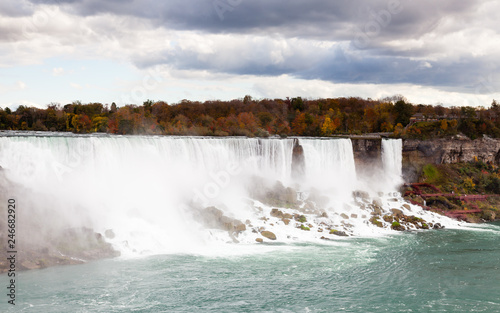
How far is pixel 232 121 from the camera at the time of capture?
60.2 meters

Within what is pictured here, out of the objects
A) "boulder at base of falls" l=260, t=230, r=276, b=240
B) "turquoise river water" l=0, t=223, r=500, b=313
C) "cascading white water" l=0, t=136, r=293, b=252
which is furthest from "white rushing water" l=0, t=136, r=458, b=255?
"turquoise river water" l=0, t=223, r=500, b=313

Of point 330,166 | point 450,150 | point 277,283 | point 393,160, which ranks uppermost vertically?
point 450,150

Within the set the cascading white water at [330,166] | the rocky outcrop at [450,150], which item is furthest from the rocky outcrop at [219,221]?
the rocky outcrop at [450,150]

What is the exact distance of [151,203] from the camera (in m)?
26.8

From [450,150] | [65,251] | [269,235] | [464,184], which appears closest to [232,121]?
[450,150]

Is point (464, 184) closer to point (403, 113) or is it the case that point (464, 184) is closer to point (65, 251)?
point (403, 113)

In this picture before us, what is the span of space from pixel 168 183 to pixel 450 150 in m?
28.7

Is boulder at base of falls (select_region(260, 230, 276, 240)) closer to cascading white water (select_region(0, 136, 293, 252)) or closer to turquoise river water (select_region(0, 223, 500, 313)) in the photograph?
turquoise river water (select_region(0, 223, 500, 313))

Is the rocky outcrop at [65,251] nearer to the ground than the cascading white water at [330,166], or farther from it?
nearer to the ground

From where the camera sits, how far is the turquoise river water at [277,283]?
52.1ft

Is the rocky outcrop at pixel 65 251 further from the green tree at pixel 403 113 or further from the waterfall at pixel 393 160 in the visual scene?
the green tree at pixel 403 113

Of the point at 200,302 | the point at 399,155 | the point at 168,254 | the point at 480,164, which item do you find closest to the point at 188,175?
the point at 168,254

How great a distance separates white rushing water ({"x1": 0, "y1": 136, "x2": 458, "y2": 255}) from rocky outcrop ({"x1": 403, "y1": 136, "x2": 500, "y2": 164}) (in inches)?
316

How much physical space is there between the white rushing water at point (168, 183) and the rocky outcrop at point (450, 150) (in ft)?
26.3
